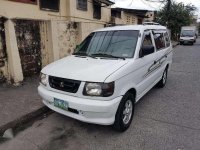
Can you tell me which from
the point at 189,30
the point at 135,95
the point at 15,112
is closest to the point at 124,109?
the point at 135,95

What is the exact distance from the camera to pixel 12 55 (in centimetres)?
650

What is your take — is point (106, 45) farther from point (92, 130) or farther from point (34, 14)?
point (34, 14)

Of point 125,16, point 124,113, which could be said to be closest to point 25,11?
point 124,113

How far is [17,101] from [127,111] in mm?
2741

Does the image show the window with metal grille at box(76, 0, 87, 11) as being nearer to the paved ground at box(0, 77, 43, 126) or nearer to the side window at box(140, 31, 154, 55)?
the paved ground at box(0, 77, 43, 126)

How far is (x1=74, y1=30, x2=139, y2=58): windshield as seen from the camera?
4.54 meters

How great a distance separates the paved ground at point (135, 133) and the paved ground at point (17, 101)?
1.50ft

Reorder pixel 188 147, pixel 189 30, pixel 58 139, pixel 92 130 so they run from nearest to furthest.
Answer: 1. pixel 188 147
2. pixel 58 139
3. pixel 92 130
4. pixel 189 30

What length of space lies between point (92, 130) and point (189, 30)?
84.5ft

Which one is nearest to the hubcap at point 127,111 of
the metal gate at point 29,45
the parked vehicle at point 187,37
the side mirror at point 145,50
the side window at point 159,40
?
the side mirror at point 145,50

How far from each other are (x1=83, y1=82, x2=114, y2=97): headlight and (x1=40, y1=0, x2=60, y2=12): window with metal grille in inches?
213

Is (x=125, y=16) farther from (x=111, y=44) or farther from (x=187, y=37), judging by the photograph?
(x=111, y=44)

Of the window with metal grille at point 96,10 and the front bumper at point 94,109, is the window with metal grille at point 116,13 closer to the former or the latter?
the window with metal grille at point 96,10

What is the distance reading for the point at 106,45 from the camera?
4836mm
